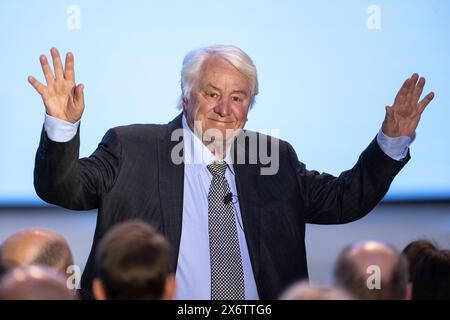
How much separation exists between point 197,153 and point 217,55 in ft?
1.21

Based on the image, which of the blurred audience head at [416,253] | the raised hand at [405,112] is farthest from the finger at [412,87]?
the blurred audience head at [416,253]

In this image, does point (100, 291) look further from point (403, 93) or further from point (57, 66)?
point (403, 93)

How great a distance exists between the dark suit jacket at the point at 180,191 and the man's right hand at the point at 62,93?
3.3 inches

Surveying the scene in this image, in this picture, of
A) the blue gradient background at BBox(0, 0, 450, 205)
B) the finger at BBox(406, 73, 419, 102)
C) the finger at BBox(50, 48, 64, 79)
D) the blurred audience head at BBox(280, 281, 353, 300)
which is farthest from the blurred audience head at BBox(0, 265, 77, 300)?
the blue gradient background at BBox(0, 0, 450, 205)

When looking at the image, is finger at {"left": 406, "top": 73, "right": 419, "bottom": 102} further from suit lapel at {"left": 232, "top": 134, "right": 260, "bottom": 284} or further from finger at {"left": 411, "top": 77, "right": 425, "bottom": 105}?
suit lapel at {"left": 232, "top": 134, "right": 260, "bottom": 284}

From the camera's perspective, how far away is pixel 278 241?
3061 mm

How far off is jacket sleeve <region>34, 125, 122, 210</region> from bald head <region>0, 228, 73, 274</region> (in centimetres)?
39

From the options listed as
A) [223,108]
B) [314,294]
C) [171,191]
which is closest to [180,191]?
[171,191]

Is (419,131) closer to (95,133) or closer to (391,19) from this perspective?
(391,19)

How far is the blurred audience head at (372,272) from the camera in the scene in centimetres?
211

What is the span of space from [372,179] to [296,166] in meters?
0.27

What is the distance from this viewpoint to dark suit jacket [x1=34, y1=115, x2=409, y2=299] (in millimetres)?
2885
